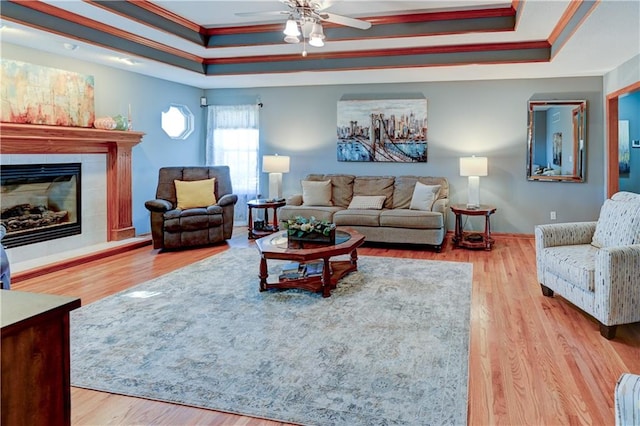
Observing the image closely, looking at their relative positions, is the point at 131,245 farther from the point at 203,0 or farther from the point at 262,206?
the point at 203,0

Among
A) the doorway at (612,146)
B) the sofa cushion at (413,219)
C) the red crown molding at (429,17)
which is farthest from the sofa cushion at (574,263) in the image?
the doorway at (612,146)

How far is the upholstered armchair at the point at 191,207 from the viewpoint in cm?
566

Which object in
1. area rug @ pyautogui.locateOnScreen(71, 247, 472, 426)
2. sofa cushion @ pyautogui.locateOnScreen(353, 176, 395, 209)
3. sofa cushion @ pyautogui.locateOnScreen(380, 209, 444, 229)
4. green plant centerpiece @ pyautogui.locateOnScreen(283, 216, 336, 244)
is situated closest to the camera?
area rug @ pyautogui.locateOnScreen(71, 247, 472, 426)

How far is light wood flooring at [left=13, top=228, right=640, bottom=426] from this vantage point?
2.13m

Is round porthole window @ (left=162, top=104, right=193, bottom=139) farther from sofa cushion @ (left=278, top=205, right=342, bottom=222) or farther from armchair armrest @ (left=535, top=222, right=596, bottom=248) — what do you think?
armchair armrest @ (left=535, top=222, right=596, bottom=248)

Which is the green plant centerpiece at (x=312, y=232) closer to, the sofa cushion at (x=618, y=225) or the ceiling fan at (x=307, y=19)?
the ceiling fan at (x=307, y=19)

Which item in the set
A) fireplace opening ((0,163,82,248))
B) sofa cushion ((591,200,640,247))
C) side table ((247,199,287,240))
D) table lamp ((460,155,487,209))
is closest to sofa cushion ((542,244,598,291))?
sofa cushion ((591,200,640,247))

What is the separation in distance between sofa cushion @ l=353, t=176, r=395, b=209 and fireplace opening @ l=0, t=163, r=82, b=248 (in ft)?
12.2

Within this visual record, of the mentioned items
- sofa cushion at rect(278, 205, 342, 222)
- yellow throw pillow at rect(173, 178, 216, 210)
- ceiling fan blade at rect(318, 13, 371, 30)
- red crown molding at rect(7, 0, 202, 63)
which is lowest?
sofa cushion at rect(278, 205, 342, 222)

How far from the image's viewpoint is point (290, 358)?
2.71 meters

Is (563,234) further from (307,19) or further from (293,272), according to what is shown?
(307,19)

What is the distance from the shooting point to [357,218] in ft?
19.7

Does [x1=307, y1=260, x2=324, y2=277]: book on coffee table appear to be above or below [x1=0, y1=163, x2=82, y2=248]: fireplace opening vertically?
below

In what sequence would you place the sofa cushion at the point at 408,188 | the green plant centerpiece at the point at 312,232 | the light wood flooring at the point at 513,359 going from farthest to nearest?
1. the sofa cushion at the point at 408,188
2. the green plant centerpiece at the point at 312,232
3. the light wood flooring at the point at 513,359
